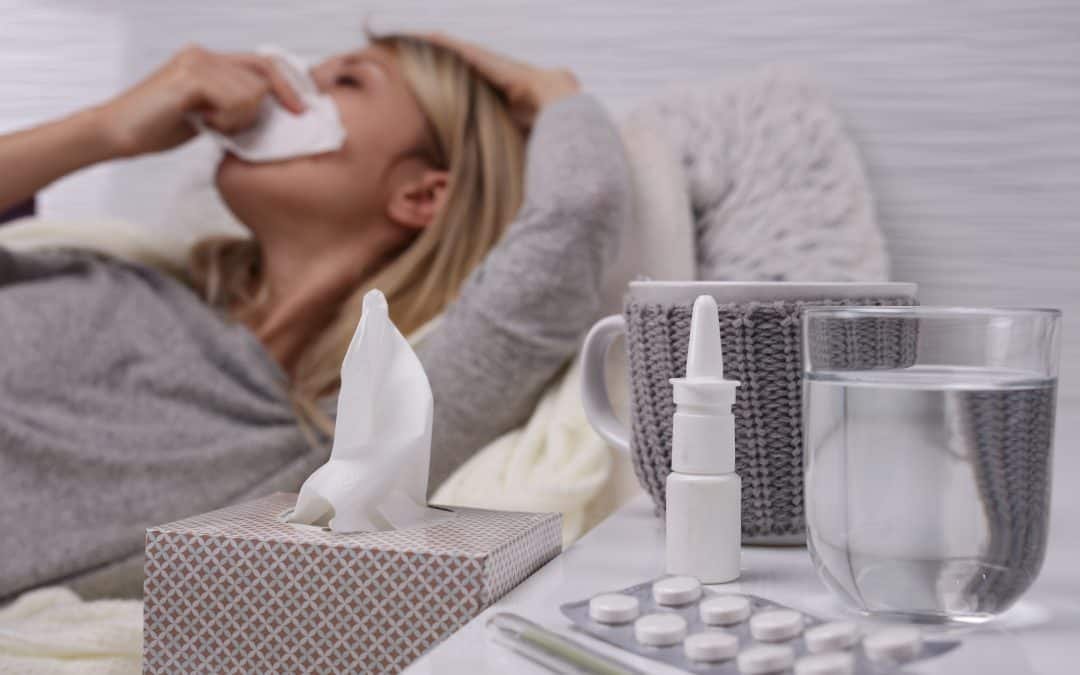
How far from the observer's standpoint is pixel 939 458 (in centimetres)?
34

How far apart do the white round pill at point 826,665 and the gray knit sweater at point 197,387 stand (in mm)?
627

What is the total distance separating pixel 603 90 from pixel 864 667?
37.9 inches

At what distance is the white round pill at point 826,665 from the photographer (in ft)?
0.93

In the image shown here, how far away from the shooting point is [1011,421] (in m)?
0.34

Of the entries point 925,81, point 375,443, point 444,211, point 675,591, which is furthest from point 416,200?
point 675,591

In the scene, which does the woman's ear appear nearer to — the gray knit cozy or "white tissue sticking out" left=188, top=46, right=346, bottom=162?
"white tissue sticking out" left=188, top=46, right=346, bottom=162

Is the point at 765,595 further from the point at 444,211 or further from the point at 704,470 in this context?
the point at 444,211

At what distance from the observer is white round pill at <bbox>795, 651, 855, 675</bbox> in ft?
0.93

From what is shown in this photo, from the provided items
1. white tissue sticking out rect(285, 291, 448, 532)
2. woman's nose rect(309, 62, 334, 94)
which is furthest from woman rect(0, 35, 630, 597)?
white tissue sticking out rect(285, 291, 448, 532)

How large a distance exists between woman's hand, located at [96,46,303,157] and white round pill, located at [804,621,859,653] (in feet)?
3.22

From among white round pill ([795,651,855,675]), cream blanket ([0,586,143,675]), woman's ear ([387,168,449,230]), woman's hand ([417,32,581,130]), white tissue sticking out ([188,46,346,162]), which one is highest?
woman's hand ([417,32,581,130])

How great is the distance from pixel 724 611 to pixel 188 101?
1.00 m

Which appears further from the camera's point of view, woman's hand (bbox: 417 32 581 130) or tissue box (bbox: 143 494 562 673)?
woman's hand (bbox: 417 32 581 130)

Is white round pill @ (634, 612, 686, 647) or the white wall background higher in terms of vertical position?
the white wall background
